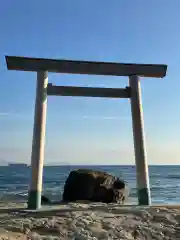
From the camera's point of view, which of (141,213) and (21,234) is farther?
(141,213)

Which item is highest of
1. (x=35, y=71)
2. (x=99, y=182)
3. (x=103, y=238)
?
(x=35, y=71)

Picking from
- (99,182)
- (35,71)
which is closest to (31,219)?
(35,71)

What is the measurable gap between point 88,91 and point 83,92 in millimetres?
117

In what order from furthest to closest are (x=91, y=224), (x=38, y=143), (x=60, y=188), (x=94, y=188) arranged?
(x=60, y=188)
(x=94, y=188)
(x=38, y=143)
(x=91, y=224)

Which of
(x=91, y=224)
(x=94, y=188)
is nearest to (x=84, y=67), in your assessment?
(x=91, y=224)

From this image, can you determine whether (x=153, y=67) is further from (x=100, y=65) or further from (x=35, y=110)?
(x=35, y=110)

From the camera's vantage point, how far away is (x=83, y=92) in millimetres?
8594

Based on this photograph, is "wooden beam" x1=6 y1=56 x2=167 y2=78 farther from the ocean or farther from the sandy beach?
the ocean

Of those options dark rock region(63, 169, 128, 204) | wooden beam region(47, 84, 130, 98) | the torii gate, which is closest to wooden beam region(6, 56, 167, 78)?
the torii gate

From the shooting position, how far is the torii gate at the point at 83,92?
7746mm

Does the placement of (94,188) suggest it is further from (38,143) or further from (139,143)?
(38,143)

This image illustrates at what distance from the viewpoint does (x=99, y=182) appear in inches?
491

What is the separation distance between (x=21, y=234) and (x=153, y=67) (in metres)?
5.10

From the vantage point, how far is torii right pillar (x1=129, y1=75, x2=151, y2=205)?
8.11 meters
